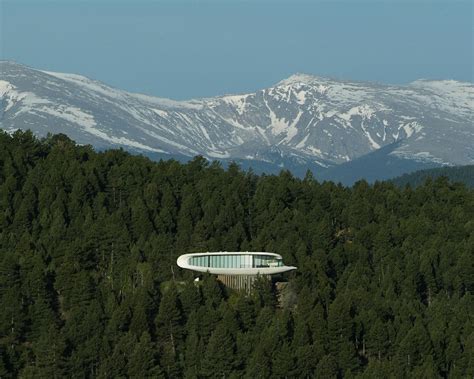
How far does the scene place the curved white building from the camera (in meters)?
185

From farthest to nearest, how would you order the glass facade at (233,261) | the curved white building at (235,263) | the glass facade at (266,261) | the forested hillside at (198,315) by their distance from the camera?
the glass facade at (266,261) → the glass facade at (233,261) → the curved white building at (235,263) → the forested hillside at (198,315)

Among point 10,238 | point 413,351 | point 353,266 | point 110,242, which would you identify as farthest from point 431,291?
point 10,238

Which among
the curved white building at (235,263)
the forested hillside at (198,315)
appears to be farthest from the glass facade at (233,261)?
the forested hillside at (198,315)

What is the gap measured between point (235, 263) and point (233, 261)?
371 millimetres

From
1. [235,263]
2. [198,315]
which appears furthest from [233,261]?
[198,315]

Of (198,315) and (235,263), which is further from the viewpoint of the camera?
(235,263)

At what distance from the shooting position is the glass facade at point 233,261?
612 feet

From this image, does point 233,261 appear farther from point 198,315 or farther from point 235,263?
point 198,315

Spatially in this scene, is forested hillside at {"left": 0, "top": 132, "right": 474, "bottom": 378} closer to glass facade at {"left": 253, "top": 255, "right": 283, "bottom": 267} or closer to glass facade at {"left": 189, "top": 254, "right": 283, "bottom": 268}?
glass facade at {"left": 189, "top": 254, "right": 283, "bottom": 268}

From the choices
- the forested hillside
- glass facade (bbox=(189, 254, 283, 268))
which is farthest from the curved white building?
the forested hillside

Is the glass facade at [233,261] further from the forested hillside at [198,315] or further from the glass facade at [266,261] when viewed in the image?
the forested hillside at [198,315]

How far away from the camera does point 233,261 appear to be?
187 metres

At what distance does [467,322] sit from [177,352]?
3468 cm

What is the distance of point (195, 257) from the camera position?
187625 mm
